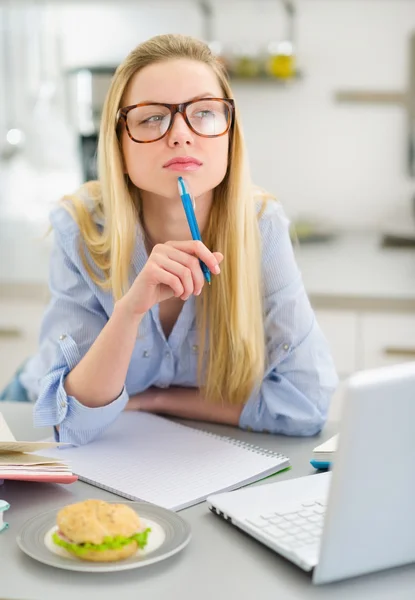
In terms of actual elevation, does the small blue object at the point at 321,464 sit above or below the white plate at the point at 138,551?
below

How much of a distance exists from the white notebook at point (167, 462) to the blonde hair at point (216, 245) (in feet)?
0.49

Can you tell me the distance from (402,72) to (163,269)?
7.23 feet

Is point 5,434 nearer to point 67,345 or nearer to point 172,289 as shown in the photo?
point 67,345

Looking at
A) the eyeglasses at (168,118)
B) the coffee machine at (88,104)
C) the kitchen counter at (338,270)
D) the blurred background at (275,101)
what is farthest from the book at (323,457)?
the coffee machine at (88,104)

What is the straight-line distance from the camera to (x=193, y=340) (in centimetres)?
156

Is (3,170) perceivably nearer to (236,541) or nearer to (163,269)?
(163,269)

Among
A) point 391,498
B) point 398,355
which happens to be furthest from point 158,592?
point 398,355

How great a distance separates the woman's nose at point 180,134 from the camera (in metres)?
1.33

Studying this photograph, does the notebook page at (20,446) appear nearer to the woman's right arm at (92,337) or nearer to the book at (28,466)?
the book at (28,466)

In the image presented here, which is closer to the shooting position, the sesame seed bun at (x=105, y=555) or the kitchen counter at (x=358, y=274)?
the sesame seed bun at (x=105, y=555)

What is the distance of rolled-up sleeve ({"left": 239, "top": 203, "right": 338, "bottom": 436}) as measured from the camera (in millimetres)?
1434

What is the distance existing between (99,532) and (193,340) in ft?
2.24

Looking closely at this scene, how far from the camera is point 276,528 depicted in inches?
38.7

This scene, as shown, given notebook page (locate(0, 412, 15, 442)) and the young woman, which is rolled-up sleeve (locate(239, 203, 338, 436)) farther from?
notebook page (locate(0, 412, 15, 442))
